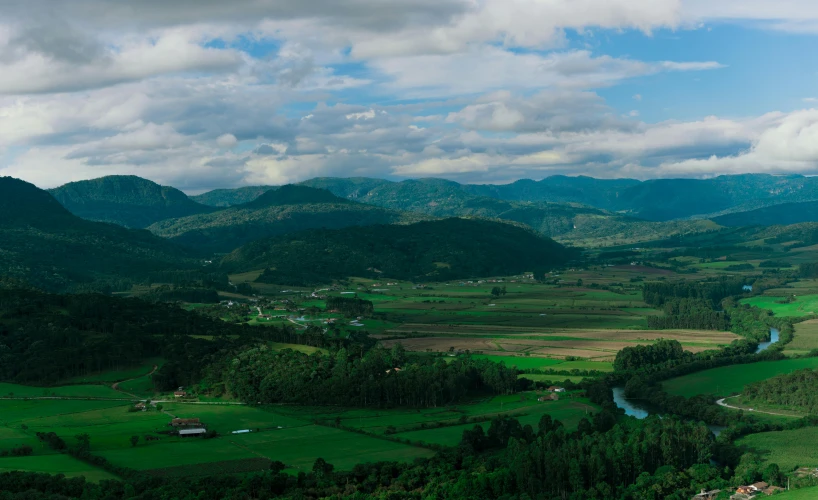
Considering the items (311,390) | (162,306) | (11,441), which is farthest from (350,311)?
(11,441)

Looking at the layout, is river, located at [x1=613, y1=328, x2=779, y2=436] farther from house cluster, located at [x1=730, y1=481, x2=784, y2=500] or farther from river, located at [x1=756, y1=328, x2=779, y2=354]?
river, located at [x1=756, y1=328, x2=779, y2=354]

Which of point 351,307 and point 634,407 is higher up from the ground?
point 351,307

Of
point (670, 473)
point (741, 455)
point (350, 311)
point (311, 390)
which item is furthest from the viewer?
point (350, 311)

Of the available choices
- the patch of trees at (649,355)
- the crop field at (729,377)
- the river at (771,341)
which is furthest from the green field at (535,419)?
the river at (771,341)

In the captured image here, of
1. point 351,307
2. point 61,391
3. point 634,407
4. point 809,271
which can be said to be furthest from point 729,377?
point 809,271

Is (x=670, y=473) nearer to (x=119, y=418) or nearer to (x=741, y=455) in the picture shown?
(x=741, y=455)

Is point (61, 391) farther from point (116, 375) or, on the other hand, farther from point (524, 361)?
point (524, 361)
